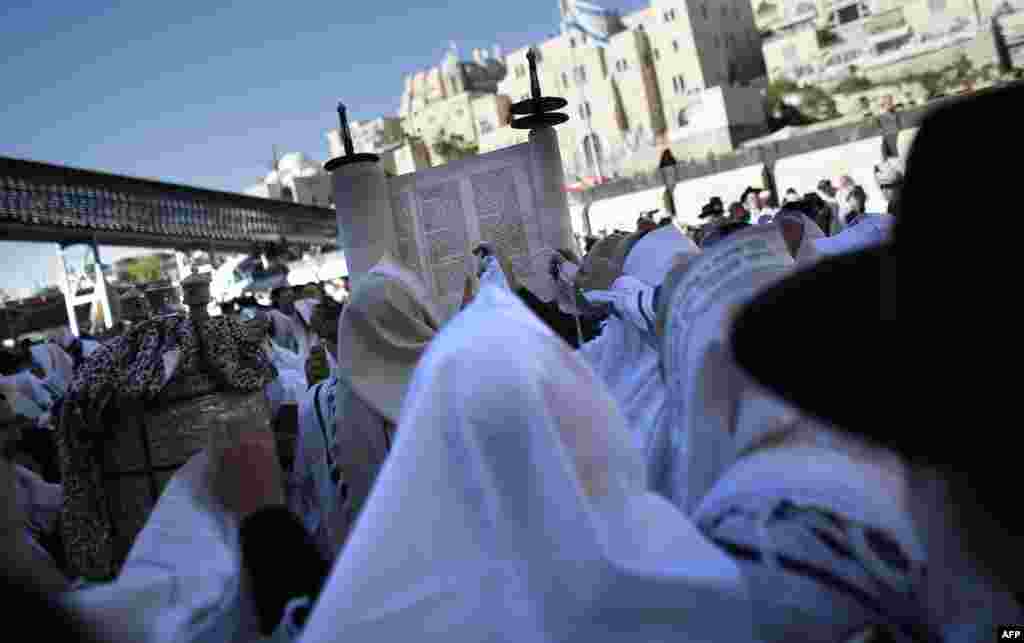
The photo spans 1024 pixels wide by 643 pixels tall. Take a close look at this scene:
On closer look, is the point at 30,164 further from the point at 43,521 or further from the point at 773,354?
the point at 773,354

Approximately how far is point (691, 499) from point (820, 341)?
2.00 ft

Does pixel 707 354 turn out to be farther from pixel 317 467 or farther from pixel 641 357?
pixel 317 467

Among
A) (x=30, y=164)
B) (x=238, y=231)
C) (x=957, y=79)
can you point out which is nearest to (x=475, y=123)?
(x=957, y=79)

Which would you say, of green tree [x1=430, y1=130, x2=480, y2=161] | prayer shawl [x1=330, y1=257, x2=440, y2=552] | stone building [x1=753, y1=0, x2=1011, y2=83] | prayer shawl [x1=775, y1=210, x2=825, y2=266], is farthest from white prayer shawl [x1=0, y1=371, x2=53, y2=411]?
green tree [x1=430, y1=130, x2=480, y2=161]

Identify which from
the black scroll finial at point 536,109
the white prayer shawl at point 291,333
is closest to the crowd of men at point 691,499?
the white prayer shawl at point 291,333

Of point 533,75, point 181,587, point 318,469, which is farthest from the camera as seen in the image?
point 533,75

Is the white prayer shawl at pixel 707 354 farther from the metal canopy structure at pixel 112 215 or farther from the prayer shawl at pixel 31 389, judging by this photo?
the metal canopy structure at pixel 112 215

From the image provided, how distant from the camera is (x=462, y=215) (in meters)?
8.72

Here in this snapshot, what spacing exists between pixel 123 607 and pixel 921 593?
3.78ft

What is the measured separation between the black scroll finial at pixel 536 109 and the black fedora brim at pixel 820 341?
7082 mm

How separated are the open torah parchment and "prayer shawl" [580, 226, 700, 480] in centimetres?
484

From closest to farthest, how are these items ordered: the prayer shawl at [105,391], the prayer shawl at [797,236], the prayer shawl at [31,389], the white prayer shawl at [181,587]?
the white prayer shawl at [181,587] < the prayer shawl at [105,391] < the prayer shawl at [797,236] < the prayer shawl at [31,389]

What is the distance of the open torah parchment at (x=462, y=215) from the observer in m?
8.33

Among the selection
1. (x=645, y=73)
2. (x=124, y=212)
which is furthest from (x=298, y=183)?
(x=124, y=212)
